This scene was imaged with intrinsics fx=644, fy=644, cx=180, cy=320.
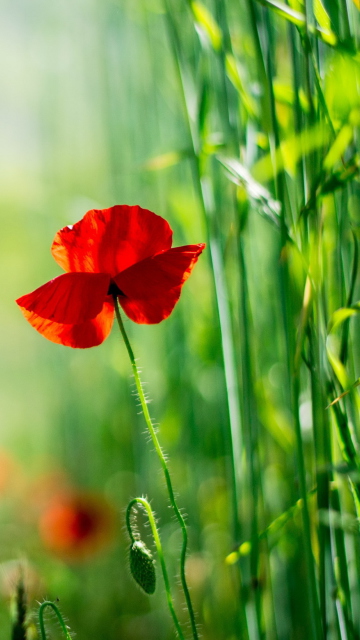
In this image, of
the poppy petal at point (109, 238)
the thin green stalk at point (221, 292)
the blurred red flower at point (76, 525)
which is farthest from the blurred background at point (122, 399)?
the poppy petal at point (109, 238)

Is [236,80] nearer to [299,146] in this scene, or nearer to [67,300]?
[299,146]

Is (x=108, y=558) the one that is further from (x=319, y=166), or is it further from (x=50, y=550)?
(x=319, y=166)

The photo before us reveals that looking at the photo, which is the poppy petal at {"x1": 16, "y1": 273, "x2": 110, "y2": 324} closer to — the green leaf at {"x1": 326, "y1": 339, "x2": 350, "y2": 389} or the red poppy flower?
the red poppy flower

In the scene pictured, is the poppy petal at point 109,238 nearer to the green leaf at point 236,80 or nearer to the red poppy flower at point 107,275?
the red poppy flower at point 107,275

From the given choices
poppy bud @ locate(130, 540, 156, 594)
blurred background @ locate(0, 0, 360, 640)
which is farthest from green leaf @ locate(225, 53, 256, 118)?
poppy bud @ locate(130, 540, 156, 594)

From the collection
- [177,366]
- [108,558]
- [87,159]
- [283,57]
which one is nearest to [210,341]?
[177,366]

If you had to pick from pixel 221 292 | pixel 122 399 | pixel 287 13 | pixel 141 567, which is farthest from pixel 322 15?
Result: pixel 122 399
